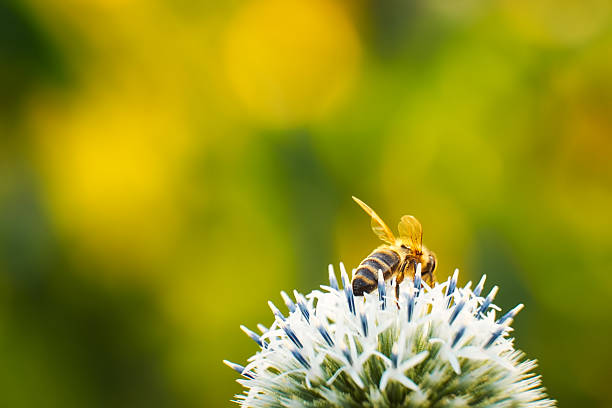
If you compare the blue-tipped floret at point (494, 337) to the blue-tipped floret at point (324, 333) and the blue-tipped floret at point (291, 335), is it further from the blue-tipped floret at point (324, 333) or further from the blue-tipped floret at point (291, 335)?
the blue-tipped floret at point (291, 335)

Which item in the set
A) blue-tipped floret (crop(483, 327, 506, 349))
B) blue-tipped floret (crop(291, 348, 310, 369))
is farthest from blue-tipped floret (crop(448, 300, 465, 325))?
blue-tipped floret (crop(291, 348, 310, 369))

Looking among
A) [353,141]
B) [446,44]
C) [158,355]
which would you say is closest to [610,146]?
[446,44]

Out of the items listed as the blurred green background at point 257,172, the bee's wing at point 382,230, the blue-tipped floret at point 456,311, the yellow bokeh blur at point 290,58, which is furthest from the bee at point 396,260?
the yellow bokeh blur at point 290,58

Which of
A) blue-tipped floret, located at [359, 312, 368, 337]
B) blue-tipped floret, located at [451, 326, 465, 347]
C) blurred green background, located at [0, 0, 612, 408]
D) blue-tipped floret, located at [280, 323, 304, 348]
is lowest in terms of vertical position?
blue-tipped floret, located at [280, 323, 304, 348]

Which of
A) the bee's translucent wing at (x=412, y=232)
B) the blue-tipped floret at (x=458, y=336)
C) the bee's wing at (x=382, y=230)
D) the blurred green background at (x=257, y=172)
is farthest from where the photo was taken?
the blurred green background at (x=257, y=172)

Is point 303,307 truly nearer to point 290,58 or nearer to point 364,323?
point 364,323

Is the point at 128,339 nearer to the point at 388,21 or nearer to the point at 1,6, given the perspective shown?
the point at 1,6

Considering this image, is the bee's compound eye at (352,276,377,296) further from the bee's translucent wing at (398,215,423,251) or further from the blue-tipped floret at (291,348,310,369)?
the bee's translucent wing at (398,215,423,251)
